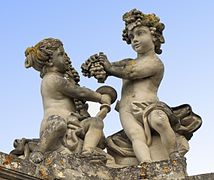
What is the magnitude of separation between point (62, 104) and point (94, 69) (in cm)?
72

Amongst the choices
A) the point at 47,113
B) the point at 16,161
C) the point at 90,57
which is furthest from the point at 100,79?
the point at 16,161

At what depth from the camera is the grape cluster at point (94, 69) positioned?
30.2 feet

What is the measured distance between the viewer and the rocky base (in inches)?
290

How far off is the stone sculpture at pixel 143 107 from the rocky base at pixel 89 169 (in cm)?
29

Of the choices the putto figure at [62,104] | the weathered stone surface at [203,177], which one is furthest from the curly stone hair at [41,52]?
the weathered stone surface at [203,177]

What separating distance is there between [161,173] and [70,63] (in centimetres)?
245

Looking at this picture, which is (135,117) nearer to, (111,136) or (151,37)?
(111,136)

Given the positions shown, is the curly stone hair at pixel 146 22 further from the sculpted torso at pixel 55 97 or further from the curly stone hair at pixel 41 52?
the sculpted torso at pixel 55 97

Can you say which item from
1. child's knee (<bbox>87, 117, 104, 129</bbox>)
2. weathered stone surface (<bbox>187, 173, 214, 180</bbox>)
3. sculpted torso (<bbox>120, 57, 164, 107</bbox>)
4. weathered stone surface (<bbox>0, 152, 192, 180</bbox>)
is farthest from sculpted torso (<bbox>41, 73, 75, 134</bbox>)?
weathered stone surface (<bbox>187, 173, 214, 180</bbox>)

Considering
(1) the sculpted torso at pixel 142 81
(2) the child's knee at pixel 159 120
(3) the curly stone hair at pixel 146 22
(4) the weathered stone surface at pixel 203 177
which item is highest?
(3) the curly stone hair at pixel 146 22

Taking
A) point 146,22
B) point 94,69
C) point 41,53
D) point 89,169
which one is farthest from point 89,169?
point 146,22

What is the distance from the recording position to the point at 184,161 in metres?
8.34

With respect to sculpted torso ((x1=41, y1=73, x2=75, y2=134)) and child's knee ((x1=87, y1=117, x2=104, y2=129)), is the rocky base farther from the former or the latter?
sculpted torso ((x1=41, y1=73, x2=75, y2=134))

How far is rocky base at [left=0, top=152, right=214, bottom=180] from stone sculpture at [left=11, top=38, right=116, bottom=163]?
0.34 m
